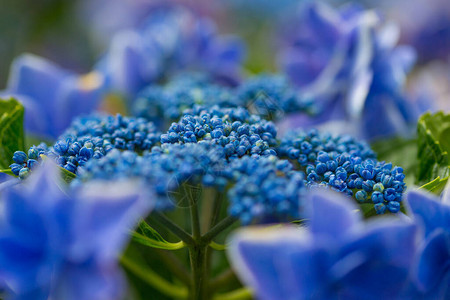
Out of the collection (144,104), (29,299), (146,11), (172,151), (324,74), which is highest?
(146,11)

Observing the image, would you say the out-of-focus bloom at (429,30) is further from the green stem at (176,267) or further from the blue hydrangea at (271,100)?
the green stem at (176,267)

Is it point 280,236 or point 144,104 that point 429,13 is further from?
point 280,236

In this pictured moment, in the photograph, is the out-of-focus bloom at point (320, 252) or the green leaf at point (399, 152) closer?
the out-of-focus bloom at point (320, 252)

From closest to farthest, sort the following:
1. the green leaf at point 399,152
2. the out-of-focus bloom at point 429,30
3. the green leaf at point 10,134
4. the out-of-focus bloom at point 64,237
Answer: the out-of-focus bloom at point 64,237, the green leaf at point 10,134, the green leaf at point 399,152, the out-of-focus bloom at point 429,30

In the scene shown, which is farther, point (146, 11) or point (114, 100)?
point (146, 11)

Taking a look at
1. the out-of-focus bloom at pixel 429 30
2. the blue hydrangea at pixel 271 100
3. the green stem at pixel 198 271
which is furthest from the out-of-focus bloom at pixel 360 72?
the out-of-focus bloom at pixel 429 30

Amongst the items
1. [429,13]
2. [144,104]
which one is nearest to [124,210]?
[144,104]

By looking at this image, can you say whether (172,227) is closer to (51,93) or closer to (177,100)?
(177,100)

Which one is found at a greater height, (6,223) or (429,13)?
(429,13)
